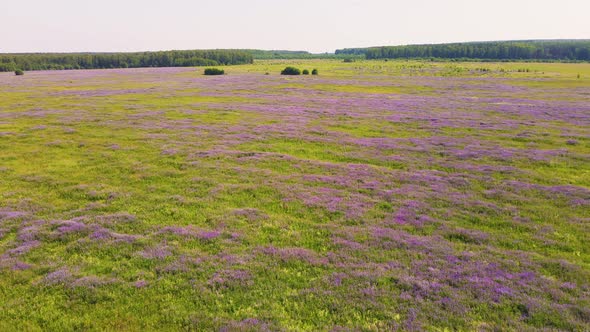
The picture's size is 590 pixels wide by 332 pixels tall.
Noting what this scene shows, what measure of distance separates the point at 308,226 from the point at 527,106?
5011cm

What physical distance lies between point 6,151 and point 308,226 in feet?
92.5

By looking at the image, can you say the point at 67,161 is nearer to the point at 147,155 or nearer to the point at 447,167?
the point at 147,155

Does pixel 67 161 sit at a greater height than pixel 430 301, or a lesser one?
greater

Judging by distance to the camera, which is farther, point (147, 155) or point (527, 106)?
point (527, 106)

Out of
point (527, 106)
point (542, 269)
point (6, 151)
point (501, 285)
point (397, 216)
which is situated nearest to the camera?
point (501, 285)

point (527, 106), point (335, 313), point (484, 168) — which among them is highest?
point (527, 106)

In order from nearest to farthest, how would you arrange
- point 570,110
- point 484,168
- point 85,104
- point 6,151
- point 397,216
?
point 397,216 < point 484,168 < point 6,151 < point 570,110 < point 85,104

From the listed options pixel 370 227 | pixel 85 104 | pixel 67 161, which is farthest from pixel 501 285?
pixel 85 104

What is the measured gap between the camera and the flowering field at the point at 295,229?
10.9m

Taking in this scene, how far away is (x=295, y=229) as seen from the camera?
1614cm

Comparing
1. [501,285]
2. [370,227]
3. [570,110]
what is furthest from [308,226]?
[570,110]

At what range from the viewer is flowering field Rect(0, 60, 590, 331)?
35.6 feet

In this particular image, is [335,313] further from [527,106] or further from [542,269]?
[527,106]

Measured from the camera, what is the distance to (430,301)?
1110 cm
